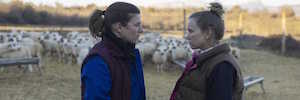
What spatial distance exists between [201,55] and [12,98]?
23.3 feet

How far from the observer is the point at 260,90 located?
41.3ft

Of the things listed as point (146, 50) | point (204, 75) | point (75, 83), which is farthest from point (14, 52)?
point (204, 75)

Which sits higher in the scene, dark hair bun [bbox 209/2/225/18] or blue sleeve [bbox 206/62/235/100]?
dark hair bun [bbox 209/2/225/18]

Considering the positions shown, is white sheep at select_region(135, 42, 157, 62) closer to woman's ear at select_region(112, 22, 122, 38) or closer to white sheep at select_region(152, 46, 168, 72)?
white sheep at select_region(152, 46, 168, 72)

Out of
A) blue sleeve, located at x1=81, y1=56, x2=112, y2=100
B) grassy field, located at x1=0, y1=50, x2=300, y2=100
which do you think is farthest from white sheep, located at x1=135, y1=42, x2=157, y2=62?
blue sleeve, located at x1=81, y1=56, x2=112, y2=100

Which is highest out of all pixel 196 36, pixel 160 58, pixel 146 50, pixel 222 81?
pixel 196 36

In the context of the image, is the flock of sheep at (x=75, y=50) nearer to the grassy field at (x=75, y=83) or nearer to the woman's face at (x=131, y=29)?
the grassy field at (x=75, y=83)

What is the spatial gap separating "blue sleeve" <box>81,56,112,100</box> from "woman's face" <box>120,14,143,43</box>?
0.82 feet

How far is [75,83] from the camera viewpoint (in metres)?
11.2

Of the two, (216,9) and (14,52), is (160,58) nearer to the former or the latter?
(14,52)

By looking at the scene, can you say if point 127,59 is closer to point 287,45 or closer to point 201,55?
point 201,55

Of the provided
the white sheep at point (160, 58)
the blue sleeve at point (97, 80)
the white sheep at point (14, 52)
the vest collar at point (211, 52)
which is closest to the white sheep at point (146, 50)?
the white sheep at point (160, 58)

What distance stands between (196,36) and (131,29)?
0.45 meters

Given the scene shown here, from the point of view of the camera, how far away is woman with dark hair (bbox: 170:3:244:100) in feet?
8.52
